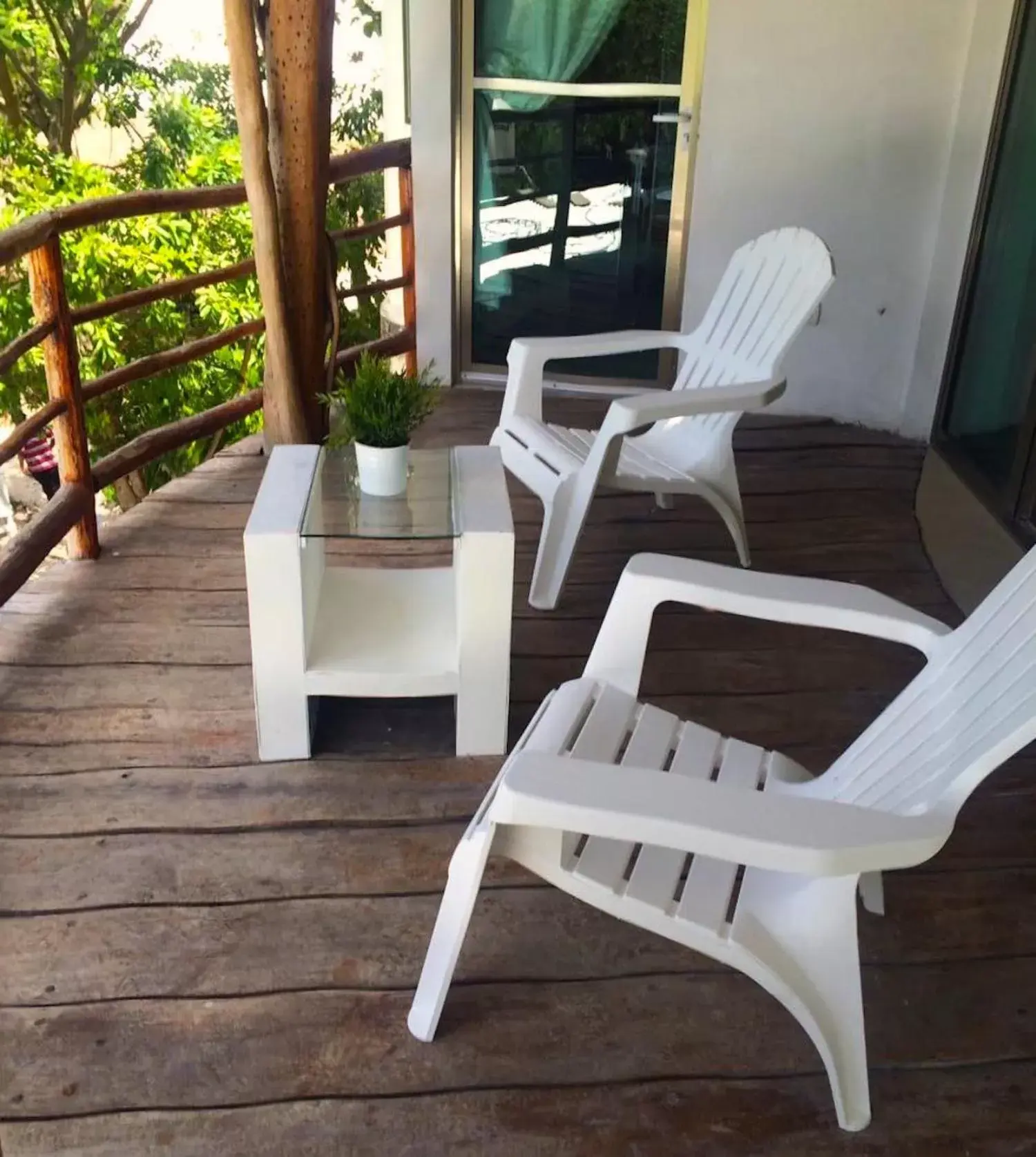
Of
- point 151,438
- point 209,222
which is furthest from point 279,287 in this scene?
point 209,222

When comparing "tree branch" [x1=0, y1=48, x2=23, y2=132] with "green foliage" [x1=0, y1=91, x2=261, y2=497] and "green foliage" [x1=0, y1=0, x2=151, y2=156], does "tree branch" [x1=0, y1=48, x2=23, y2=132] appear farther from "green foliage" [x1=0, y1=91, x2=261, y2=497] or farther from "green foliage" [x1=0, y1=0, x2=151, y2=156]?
"green foliage" [x1=0, y1=91, x2=261, y2=497]

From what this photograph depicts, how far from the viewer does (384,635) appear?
2189 millimetres

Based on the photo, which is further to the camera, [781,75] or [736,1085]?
[781,75]

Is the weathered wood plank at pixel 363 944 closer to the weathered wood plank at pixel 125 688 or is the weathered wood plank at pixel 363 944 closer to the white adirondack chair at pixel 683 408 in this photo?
the weathered wood plank at pixel 125 688

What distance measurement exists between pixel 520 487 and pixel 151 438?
3.92 feet

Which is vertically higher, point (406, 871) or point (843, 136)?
point (843, 136)

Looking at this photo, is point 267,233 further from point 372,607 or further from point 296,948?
point 296,948

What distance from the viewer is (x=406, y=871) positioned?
1854 millimetres

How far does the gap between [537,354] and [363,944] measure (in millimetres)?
1793

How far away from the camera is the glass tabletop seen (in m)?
2.02

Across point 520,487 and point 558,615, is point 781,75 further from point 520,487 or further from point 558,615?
point 558,615

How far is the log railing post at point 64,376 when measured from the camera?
2693mm

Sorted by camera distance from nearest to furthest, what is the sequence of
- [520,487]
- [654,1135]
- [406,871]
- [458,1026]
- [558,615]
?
1. [654,1135]
2. [458,1026]
3. [406,871]
4. [558,615]
5. [520,487]

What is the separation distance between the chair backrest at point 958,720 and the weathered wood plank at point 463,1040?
38 centimetres
